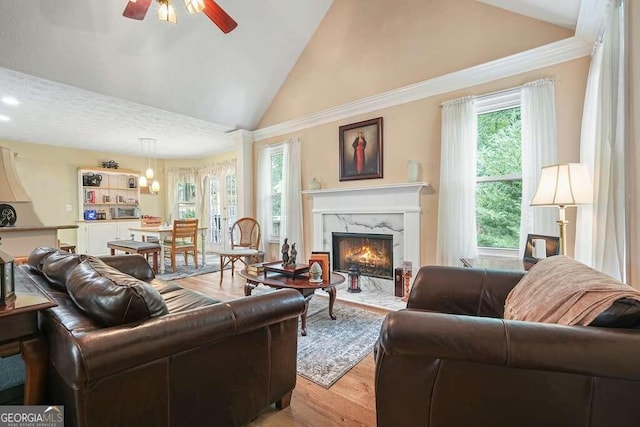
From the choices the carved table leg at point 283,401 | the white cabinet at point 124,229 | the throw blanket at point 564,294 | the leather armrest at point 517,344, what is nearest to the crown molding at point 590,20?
the throw blanket at point 564,294

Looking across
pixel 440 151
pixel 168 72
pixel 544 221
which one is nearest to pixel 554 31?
pixel 440 151

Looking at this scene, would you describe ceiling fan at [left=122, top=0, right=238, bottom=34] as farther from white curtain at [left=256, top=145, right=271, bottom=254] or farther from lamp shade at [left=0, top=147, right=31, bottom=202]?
white curtain at [left=256, top=145, right=271, bottom=254]

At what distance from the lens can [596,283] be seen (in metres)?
1.03

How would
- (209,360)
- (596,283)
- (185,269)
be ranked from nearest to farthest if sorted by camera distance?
1. (596,283)
2. (209,360)
3. (185,269)

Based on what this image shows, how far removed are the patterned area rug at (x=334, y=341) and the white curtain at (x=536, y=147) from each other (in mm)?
1642

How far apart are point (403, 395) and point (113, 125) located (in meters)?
5.76

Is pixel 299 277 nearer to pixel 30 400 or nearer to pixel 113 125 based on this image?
pixel 30 400

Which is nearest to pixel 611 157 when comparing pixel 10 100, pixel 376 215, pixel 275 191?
pixel 376 215

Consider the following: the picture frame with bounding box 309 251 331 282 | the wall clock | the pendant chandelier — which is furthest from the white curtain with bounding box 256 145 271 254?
the wall clock

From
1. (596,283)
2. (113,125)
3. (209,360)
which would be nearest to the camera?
(596,283)

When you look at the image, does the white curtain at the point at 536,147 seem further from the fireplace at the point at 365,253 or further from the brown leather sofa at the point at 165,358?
the brown leather sofa at the point at 165,358

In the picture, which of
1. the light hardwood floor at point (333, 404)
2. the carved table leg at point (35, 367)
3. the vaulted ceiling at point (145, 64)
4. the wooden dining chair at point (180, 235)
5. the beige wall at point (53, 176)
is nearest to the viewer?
the carved table leg at point (35, 367)

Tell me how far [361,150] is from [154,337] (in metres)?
3.44

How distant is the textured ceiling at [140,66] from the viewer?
3.05 m
